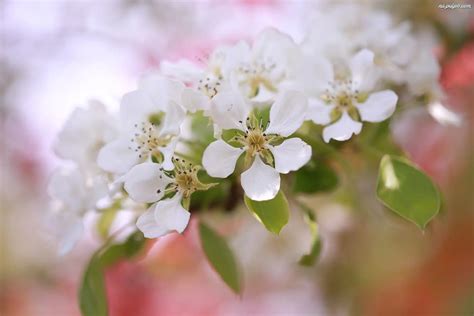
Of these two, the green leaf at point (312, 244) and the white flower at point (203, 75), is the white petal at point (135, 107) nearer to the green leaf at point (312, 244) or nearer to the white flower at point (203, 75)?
the white flower at point (203, 75)

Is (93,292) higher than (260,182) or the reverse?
the reverse

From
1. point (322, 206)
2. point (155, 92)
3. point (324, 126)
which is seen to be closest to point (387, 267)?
point (322, 206)

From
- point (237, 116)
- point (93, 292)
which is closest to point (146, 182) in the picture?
point (237, 116)

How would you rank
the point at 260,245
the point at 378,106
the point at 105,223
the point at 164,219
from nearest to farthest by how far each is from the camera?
the point at 164,219, the point at 378,106, the point at 105,223, the point at 260,245

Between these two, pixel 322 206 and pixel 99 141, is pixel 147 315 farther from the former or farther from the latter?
pixel 99 141

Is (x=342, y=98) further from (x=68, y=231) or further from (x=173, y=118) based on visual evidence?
(x=68, y=231)

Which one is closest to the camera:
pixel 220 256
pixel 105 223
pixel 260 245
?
pixel 220 256

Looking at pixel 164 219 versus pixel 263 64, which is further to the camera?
pixel 263 64
